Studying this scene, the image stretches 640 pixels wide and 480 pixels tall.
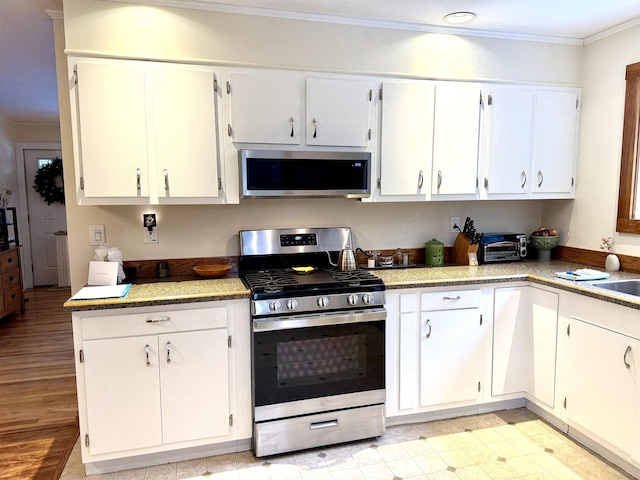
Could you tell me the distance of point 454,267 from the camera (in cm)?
298

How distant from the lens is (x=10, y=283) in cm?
499

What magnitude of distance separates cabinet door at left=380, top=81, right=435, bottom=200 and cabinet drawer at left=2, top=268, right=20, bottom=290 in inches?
173

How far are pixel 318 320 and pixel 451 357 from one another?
90 centimetres

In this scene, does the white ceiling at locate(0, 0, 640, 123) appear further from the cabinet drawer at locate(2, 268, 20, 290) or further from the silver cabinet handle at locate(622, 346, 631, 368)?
the cabinet drawer at locate(2, 268, 20, 290)

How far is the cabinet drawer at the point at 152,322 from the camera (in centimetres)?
213

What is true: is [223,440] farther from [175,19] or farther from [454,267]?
[175,19]

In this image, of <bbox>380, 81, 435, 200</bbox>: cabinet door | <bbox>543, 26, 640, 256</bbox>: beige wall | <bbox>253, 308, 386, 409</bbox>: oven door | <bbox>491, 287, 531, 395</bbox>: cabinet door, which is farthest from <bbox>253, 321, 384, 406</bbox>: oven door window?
<bbox>543, 26, 640, 256</bbox>: beige wall

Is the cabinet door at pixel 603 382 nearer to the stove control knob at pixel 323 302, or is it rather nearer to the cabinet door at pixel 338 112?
the stove control knob at pixel 323 302

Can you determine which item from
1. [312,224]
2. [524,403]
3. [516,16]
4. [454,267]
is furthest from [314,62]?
[524,403]

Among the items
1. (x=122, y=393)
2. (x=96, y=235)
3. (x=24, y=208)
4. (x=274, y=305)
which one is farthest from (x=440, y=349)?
(x=24, y=208)

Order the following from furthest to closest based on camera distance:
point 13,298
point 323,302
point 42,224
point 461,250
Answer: point 42,224 < point 13,298 < point 461,250 < point 323,302

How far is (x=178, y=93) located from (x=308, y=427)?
1.92 metres

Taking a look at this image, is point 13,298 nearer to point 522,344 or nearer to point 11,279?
point 11,279

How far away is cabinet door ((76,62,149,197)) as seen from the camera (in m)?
Answer: 2.29
